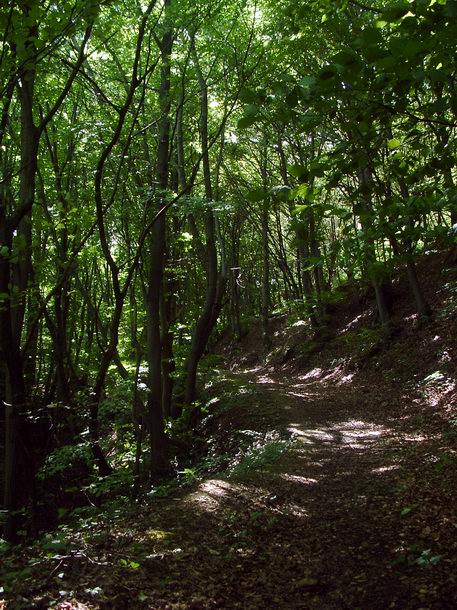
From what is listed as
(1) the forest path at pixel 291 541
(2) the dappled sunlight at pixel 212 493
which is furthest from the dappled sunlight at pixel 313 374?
(2) the dappled sunlight at pixel 212 493

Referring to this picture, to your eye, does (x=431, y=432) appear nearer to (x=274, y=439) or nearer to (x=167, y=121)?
(x=274, y=439)

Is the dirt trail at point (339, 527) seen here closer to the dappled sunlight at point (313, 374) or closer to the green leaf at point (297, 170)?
the green leaf at point (297, 170)

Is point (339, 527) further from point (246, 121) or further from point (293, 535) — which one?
point (246, 121)

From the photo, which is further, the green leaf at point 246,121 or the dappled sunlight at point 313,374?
the dappled sunlight at point 313,374

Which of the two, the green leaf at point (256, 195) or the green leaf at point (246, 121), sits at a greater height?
the green leaf at point (246, 121)

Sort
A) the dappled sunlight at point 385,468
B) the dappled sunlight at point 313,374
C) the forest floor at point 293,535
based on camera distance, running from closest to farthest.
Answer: the forest floor at point 293,535
the dappled sunlight at point 385,468
the dappled sunlight at point 313,374

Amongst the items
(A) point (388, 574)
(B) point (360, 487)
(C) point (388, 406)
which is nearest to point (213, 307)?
(C) point (388, 406)

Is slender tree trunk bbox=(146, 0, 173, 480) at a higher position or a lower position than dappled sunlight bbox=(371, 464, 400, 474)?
higher

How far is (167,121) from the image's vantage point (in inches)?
360

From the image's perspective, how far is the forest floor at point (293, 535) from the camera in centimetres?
370

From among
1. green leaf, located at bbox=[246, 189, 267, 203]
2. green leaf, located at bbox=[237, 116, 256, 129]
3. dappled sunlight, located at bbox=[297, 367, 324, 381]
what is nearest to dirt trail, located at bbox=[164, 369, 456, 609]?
green leaf, located at bbox=[246, 189, 267, 203]

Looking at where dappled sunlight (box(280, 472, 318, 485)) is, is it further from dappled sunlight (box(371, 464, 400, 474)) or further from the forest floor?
dappled sunlight (box(371, 464, 400, 474))

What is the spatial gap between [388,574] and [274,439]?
18.8 feet

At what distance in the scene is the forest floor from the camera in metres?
3.70
